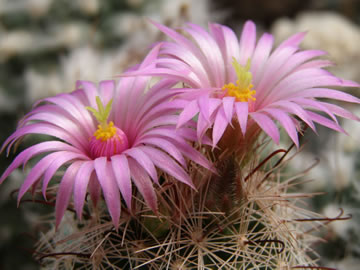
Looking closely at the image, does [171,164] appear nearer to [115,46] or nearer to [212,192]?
[212,192]

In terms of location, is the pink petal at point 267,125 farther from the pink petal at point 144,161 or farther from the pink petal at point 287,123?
the pink petal at point 144,161

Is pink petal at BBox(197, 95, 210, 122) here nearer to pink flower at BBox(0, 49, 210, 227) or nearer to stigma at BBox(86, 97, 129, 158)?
pink flower at BBox(0, 49, 210, 227)

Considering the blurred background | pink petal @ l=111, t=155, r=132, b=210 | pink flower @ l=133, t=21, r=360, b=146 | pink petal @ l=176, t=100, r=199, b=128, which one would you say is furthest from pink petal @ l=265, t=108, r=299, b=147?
the blurred background

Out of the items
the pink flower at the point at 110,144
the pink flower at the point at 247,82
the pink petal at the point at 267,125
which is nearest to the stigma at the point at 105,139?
the pink flower at the point at 110,144

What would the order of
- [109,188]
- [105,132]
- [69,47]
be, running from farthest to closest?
1. [69,47]
2. [105,132]
3. [109,188]

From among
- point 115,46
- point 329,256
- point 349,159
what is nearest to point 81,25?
Result: point 115,46

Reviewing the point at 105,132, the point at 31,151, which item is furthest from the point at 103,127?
the point at 31,151

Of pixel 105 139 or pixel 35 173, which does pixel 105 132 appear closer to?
pixel 105 139
